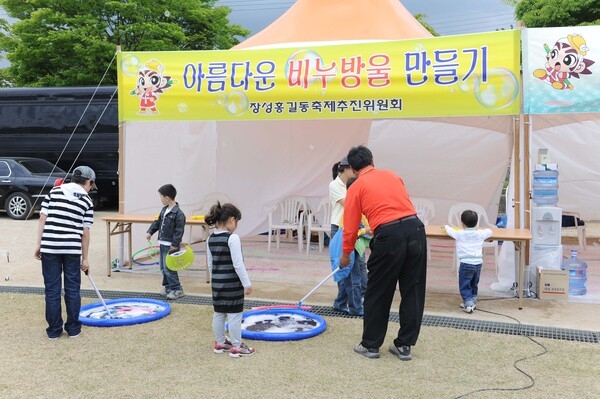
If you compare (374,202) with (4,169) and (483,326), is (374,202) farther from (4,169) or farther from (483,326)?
(4,169)

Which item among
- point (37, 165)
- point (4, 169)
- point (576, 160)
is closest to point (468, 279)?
point (576, 160)

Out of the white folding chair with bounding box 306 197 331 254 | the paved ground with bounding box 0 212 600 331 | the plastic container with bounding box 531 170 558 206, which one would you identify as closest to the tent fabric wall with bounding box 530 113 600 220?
the paved ground with bounding box 0 212 600 331

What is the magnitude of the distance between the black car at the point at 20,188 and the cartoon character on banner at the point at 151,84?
23.0 feet

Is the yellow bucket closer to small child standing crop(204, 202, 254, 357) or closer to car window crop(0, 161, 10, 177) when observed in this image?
small child standing crop(204, 202, 254, 357)

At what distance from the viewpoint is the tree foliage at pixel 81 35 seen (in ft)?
62.7

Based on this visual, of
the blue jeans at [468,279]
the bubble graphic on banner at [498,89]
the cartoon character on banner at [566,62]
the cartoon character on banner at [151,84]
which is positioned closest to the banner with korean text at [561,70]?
the cartoon character on banner at [566,62]

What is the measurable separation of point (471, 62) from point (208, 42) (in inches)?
690

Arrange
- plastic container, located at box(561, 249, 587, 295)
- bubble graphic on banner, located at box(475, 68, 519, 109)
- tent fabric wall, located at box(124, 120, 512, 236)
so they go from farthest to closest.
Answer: tent fabric wall, located at box(124, 120, 512, 236) → plastic container, located at box(561, 249, 587, 295) → bubble graphic on banner, located at box(475, 68, 519, 109)

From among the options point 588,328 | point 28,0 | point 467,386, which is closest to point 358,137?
point 588,328

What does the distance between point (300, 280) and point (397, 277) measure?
9.44 feet

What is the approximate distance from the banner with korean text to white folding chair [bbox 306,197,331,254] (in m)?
3.86

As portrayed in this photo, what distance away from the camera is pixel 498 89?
5.77m

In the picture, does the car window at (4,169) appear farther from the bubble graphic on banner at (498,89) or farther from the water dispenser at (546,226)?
the water dispenser at (546,226)

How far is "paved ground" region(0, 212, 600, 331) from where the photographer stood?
17.6 feet
